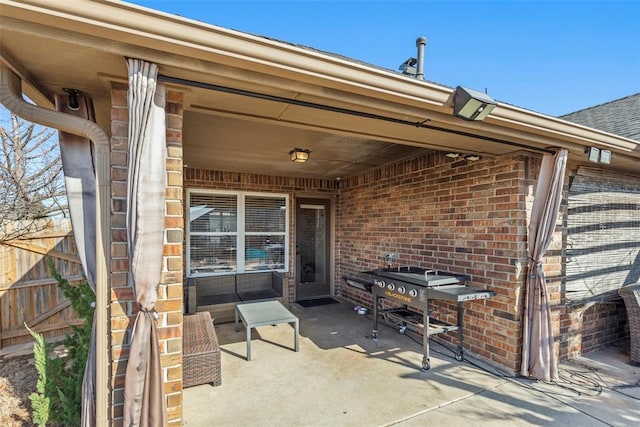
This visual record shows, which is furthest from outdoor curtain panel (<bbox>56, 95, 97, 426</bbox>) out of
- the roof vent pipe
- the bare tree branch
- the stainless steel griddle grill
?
the bare tree branch

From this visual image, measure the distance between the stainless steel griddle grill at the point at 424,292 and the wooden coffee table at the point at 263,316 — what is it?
114cm

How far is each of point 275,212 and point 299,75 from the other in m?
4.59

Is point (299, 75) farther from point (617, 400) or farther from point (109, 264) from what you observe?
point (617, 400)

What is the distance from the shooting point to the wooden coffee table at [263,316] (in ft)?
11.7

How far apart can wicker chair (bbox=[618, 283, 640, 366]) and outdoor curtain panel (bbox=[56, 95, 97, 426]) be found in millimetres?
5495

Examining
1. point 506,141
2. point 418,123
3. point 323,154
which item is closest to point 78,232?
point 418,123

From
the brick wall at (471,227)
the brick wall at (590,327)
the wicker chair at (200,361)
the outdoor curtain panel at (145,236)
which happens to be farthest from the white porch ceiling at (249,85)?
the wicker chair at (200,361)

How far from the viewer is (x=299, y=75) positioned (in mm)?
1737

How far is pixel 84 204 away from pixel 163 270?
0.66 m

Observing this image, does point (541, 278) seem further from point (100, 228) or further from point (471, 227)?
point (100, 228)

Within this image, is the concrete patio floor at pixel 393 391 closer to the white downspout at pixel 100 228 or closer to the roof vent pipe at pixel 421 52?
the white downspout at pixel 100 228

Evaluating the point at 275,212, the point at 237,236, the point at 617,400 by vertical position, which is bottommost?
the point at 617,400

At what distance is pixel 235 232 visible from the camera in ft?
19.4

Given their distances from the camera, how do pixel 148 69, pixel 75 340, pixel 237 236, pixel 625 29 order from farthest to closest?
pixel 237 236 < pixel 625 29 < pixel 75 340 < pixel 148 69
